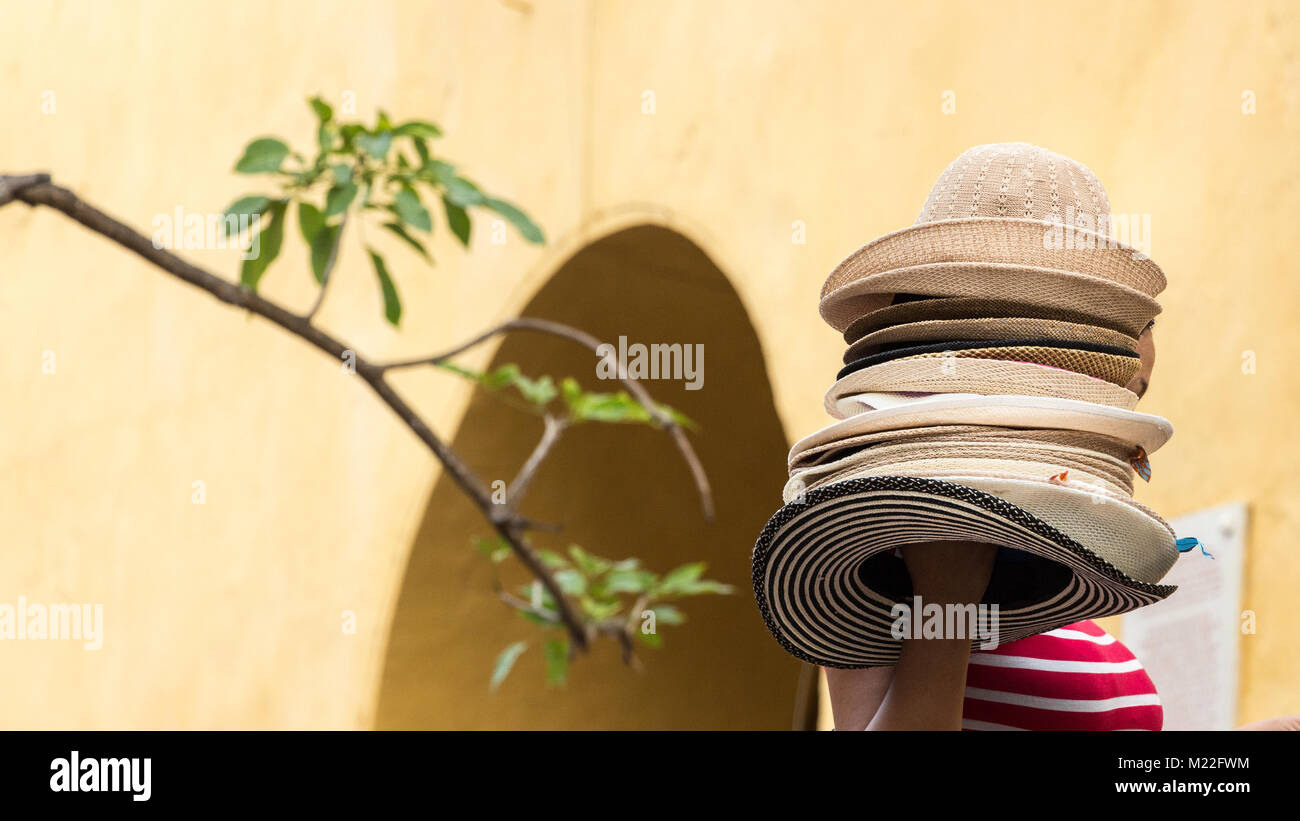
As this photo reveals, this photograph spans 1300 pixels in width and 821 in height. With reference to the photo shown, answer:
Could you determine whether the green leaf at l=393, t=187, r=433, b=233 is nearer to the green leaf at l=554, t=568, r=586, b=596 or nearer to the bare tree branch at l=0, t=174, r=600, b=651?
the bare tree branch at l=0, t=174, r=600, b=651

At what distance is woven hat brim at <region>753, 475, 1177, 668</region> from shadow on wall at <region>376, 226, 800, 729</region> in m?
3.43

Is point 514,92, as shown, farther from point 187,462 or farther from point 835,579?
point 835,579

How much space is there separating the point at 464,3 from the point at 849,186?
227cm

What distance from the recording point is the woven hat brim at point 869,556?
1.05 meters

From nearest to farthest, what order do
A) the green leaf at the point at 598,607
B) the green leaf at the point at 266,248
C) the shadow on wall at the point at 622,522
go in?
the green leaf at the point at 598,607 → the green leaf at the point at 266,248 → the shadow on wall at the point at 622,522

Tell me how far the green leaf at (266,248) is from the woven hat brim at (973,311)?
2.42 ft

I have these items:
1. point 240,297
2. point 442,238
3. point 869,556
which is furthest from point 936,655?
point 442,238

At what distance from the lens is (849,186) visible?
3672mm

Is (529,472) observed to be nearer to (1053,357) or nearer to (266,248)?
(1053,357)

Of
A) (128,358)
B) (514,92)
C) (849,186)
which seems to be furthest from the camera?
(128,358)

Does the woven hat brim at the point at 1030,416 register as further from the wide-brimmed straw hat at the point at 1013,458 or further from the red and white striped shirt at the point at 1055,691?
the red and white striped shirt at the point at 1055,691

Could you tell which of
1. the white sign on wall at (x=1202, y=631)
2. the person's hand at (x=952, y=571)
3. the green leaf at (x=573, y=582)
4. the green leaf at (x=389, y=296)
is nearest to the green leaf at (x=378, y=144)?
the green leaf at (x=389, y=296)

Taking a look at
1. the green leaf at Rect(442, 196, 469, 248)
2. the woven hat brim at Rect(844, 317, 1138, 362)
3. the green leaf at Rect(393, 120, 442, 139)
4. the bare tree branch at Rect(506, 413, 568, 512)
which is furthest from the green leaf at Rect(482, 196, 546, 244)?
the woven hat brim at Rect(844, 317, 1138, 362)
